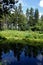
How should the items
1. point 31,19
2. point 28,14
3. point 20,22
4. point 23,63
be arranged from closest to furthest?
point 23,63, point 20,22, point 31,19, point 28,14

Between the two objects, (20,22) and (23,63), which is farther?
(20,22)

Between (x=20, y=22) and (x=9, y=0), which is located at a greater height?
(x=9, y=0)

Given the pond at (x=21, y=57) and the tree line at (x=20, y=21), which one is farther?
the tree line at (x=20, y=21)

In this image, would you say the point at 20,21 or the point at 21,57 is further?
the point at 20,21

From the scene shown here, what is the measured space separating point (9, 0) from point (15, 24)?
217 feet

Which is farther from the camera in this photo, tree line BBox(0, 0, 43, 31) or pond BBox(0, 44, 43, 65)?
tree line BBox(0, 0, 43, 31)

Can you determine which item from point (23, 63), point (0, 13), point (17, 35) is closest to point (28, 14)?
point (17, 35)

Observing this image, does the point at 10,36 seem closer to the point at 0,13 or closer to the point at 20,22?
the point at 0,13

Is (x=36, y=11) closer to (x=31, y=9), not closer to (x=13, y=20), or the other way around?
(x=31, y=9)

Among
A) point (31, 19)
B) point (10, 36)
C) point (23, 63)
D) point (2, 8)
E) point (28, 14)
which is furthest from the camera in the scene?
point (28, 14)

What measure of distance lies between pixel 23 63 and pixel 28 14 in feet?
416

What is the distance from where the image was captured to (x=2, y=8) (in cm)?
4350

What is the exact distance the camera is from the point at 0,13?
43.7 meters

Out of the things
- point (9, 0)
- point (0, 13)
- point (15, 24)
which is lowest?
point (15, 24)
